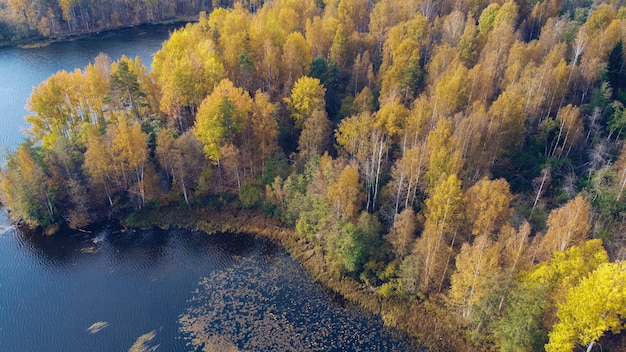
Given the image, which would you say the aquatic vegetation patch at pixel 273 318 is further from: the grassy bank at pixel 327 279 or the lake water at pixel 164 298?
the grassy bank at pixel 327 279

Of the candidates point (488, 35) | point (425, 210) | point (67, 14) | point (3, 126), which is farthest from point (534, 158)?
point (67, 14)

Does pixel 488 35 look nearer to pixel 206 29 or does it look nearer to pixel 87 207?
pixel 206 29

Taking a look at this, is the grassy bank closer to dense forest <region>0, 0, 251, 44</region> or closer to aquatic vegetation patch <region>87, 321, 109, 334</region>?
aquatic vegetation patch <region>87, 321, 109, 334</region>

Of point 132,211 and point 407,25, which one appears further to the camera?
point 407,25

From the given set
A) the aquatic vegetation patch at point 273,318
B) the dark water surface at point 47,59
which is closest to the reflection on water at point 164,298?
the aquatic vegetation patch at point 273,318

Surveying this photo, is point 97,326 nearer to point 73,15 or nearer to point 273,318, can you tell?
point 273,318

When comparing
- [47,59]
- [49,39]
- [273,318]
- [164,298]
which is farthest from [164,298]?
[49,39]
